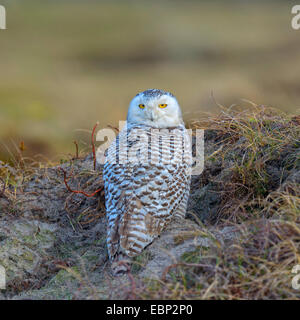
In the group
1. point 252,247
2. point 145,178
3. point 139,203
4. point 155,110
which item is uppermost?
point 155,110

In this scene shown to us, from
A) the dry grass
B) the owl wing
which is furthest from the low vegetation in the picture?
the owl wing

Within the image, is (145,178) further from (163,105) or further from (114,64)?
(114,64)

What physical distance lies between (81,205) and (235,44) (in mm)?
20605

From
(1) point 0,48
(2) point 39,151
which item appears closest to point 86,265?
(2) point 39,151

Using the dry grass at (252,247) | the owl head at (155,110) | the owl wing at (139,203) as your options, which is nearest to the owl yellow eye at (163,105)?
the owl head at (155,110)

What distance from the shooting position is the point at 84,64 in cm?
2161

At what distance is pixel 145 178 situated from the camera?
12.2ft

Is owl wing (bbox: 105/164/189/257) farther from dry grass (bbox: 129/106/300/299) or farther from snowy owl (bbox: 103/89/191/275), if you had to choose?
dry grass (bbox: 129/106/300/299)

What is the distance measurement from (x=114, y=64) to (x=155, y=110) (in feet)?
59.8

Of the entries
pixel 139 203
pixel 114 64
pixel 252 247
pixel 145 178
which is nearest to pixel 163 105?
pixel 145 178

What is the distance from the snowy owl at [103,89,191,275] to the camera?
3.63 metres

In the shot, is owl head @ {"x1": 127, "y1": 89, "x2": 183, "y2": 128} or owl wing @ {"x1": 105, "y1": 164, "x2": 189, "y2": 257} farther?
owl head @ {"x1": 127, "y1": 89, "x2": 183, "y2": 128}

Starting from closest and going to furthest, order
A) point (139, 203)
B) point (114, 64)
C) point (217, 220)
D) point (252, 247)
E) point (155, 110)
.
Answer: point (252, 247)
point (139, 203)
point (217, 220)
point (155, 110)
point (114, 64)

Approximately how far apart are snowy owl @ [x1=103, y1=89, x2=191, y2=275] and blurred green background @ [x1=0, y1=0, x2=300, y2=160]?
262 centimetres
